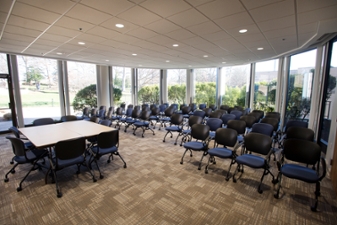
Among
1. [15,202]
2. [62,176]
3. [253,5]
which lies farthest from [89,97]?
[253,5]

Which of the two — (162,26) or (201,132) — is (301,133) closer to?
(201,132)

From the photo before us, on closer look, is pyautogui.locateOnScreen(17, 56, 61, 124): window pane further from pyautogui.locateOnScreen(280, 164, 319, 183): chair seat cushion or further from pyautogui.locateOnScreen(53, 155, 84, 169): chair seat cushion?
pyautogui.locateOnScreen(280, 164, 319, 183): chair seat cushion

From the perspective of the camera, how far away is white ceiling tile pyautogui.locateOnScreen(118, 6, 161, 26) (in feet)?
9.17

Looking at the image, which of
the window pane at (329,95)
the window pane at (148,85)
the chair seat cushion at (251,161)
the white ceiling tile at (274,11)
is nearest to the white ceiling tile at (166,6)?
the white ceiling tile at (274,11)

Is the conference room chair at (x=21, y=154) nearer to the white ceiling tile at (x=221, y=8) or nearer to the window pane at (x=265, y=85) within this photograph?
the white ceiling tile at (x=221, y=8)

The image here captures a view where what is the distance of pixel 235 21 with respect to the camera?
3.21m

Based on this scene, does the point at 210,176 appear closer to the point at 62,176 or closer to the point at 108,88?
the point at 62,176

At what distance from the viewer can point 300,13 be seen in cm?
283

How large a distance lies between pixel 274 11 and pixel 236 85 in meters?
7.21

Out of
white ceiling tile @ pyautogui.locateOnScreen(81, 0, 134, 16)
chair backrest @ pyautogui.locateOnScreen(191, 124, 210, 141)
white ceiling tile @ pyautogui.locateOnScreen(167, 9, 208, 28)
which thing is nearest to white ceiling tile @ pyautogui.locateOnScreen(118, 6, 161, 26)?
white ceiling tile @ pyautogui.locateOnScreen(81, 0, 134, 16)

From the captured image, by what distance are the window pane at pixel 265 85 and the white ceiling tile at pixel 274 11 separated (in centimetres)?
508

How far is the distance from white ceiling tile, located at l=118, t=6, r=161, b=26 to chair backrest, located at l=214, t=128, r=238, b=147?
268 cm

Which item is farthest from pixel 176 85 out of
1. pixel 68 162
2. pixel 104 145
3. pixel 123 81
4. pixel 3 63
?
pixel 68 162

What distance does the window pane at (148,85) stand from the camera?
36.7ft
